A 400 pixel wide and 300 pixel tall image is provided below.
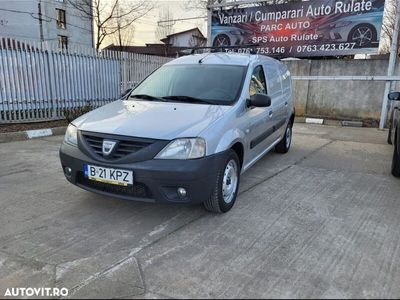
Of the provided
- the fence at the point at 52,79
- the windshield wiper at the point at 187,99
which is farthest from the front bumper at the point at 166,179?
the fence at the point at 52,79

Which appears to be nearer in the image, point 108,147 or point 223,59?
point 108,147

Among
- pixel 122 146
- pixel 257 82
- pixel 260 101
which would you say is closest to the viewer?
pixel 122 146

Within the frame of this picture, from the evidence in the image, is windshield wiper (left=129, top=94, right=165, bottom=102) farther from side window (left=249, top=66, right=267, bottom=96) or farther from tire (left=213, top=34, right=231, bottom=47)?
tire (left=213, top=34, right=231, bottom=47)

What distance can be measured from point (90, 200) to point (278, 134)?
3.33m

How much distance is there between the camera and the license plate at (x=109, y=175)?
3.23 metres

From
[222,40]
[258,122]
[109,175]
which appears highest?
[222,40]

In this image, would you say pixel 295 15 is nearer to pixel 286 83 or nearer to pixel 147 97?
pixel 286 83

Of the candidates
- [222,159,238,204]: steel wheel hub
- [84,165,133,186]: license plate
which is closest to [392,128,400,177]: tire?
[222,159,238,204]: steel wheel hub

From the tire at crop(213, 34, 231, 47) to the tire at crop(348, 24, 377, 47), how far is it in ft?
13.9

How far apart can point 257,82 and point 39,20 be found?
33.1 metres

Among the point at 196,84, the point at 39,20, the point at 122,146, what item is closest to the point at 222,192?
the point at 122,146

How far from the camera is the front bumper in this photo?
314 centimetres

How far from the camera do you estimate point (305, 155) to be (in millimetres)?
6715

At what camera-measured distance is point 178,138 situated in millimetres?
3182
